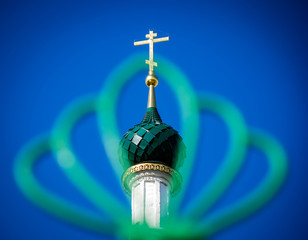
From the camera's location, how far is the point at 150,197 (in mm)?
29875

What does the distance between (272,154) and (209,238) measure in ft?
13.6

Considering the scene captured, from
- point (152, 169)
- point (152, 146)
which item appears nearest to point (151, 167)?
point (152, 169)

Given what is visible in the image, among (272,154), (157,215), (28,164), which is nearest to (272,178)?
(272,154)

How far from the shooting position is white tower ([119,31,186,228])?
29625 millimetres

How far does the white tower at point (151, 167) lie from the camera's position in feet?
97.2

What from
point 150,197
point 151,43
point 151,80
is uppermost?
point 151,43

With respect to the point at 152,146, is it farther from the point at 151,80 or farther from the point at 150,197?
the point at 151,80

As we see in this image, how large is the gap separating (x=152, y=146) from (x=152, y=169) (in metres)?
1.01

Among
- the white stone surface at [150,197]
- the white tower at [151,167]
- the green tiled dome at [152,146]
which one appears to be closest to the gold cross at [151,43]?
the white tower at [151,167]

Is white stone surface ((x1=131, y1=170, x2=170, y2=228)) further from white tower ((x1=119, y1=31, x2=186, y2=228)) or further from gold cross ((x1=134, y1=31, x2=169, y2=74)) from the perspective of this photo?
gold cross ((x1=134, y1=31, x2=169, y2=74))

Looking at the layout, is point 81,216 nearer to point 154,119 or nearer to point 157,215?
point 157,215

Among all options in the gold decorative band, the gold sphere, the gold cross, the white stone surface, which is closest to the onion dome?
the gold decorative band

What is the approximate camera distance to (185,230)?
27078 millimetres

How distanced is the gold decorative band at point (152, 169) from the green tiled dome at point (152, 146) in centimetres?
30
